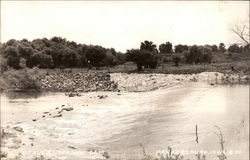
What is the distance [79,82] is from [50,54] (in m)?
2.19

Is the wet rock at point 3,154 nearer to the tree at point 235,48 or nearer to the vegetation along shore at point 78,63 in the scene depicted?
the tree at point 235,48

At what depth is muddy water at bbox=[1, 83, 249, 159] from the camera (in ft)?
43.0

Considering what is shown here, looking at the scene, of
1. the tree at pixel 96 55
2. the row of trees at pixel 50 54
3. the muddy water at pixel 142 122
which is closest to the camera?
the muddy water at pixel 142 122

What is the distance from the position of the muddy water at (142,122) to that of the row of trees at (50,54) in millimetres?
1936

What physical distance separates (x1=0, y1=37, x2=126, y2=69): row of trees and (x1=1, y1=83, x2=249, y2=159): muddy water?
1.94 metres

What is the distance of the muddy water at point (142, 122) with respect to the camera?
1310 cm

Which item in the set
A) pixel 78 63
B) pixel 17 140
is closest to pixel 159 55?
pixel 78 63

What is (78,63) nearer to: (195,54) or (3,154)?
(195,54)

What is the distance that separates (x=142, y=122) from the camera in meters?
17.4

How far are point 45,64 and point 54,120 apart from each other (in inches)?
191

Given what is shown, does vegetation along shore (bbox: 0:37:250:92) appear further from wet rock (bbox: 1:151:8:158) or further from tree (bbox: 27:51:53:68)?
wet rock (bbox: 1:151:8:158)

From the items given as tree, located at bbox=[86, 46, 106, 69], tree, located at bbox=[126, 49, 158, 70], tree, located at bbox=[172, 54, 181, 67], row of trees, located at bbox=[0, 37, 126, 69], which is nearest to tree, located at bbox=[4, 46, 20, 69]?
row of trees, located at bbox=[0, 37, 126, 69]

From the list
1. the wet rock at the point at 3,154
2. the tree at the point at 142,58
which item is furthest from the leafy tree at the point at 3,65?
the wet rock at the point at 3,154

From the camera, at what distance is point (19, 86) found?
27.5 metres
